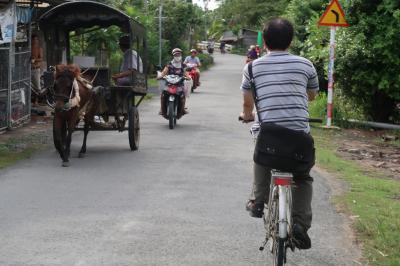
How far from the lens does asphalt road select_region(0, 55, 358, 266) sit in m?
5.92

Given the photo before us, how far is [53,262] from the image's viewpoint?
5590 mm

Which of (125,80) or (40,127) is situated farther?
(40,127)

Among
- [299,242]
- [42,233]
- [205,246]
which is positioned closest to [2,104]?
[42,233]

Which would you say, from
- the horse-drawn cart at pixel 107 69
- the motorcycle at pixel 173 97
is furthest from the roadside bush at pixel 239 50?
the horse-drawn cart at pixel 107 69

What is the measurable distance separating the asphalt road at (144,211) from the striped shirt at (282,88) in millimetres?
1378

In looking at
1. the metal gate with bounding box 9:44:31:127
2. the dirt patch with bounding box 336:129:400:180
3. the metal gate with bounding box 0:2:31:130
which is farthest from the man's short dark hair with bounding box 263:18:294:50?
the metal gate with bounding box 9:44:31:127

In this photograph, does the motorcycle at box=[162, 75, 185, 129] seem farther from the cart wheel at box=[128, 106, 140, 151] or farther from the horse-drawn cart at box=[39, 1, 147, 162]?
the cart wheel at box=[128, 106, 140, 151]

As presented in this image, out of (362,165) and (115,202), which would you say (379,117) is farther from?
(115,202)

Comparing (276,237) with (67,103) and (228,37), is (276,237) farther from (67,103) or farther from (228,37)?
(228,37)

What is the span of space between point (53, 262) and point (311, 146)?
2363mm

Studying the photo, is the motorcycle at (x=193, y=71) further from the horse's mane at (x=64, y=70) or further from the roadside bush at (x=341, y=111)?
the horse's mane at (x=64, y=70)

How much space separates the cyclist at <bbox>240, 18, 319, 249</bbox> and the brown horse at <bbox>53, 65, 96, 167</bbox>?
5.44 meters

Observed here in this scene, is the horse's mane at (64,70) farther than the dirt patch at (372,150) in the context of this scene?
No

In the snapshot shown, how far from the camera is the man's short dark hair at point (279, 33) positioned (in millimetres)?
5234
